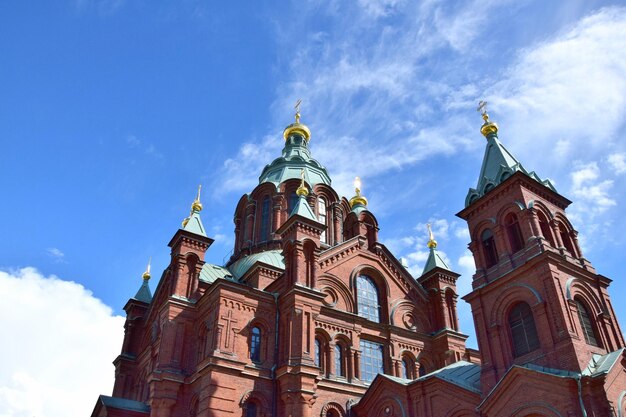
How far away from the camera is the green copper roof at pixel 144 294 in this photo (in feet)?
99.9

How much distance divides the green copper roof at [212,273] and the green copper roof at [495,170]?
12.5 metres

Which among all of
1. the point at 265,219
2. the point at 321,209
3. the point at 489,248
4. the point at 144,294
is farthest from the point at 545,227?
the point at 144,294

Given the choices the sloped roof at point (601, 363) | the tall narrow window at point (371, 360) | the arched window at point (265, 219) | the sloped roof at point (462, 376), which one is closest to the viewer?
the sloped roof at point (601, 363)

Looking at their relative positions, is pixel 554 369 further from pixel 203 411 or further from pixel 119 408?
pixel 119 408

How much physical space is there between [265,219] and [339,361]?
1219cm

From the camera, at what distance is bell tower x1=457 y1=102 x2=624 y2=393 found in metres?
16.2

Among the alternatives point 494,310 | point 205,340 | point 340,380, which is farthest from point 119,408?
point 494,310

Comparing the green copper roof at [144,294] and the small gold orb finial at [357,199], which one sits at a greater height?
the small gold orb finial at [357,199]

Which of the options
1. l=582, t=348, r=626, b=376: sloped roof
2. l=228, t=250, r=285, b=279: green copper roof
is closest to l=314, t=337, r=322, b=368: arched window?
l=228, t=250, r=285, b=279: green copper roof

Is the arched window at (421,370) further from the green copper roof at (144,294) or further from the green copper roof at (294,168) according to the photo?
the green copper roof at (144,294)

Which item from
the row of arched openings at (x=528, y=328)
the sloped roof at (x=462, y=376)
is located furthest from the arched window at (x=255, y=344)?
the row of arched openings at (x=528, y=328)

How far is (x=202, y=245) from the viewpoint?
973 inches

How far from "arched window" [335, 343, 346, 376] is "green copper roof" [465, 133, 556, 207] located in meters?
8.61

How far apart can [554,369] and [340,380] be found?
9.39m
